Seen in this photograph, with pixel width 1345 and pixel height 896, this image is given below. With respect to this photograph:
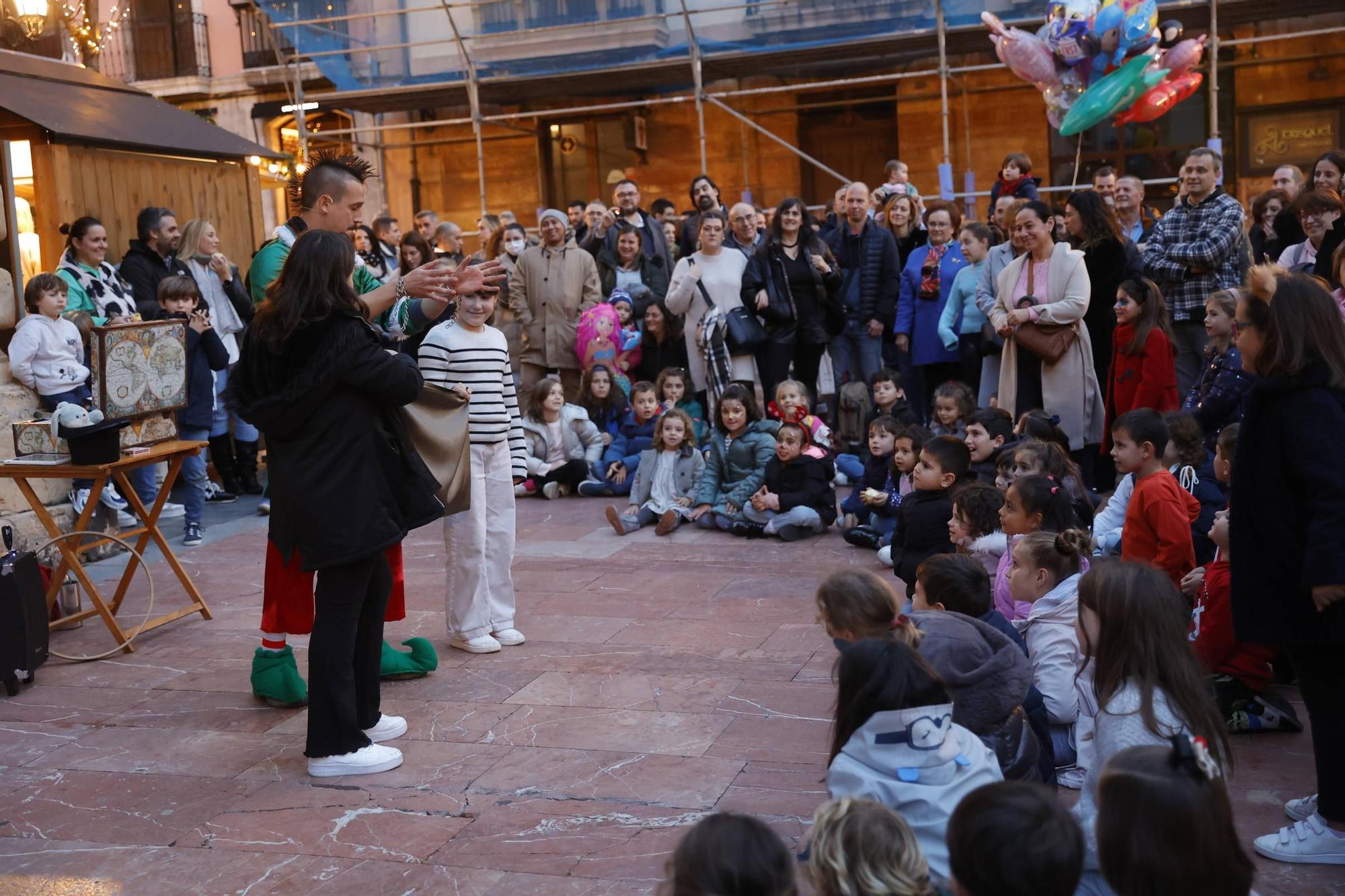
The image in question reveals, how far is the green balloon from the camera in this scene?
31.8ft

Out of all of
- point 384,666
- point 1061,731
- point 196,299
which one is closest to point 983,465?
point 1061,731

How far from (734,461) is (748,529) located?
0.55 meters

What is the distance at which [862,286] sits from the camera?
9828mm

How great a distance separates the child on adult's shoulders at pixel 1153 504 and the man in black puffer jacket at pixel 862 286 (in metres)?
4.26

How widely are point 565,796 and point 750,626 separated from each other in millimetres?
2096

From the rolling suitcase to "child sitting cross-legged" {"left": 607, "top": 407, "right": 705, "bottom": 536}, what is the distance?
360 centimetres

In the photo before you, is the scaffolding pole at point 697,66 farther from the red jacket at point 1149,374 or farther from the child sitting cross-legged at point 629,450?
the red jacket at point 1149,374

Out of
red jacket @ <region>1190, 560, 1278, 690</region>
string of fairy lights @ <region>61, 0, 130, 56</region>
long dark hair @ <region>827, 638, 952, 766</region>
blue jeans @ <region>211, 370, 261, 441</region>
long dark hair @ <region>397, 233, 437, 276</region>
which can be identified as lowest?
red jacket @ <region>1190, 560, 1278, 690</region>

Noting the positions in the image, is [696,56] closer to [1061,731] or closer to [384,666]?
[384,666]

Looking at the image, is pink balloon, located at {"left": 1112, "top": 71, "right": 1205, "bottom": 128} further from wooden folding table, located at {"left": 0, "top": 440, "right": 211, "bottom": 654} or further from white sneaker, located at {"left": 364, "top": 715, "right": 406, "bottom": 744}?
white sneaker, located at {"left": 364, "top": 715, "right": 406, "bottom": 744}

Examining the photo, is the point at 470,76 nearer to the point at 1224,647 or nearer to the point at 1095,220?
the point at 1095,220

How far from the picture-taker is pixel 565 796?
169 inches

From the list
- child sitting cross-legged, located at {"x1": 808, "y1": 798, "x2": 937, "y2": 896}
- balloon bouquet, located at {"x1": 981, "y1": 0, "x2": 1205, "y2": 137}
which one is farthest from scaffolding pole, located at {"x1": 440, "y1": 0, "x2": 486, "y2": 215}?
child sitting cross-legged, located at {"x1": 808, "y1": 798, "x2": 937, "y2": 896}

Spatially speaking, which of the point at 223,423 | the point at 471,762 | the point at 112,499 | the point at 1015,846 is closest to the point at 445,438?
the point at 471,762
